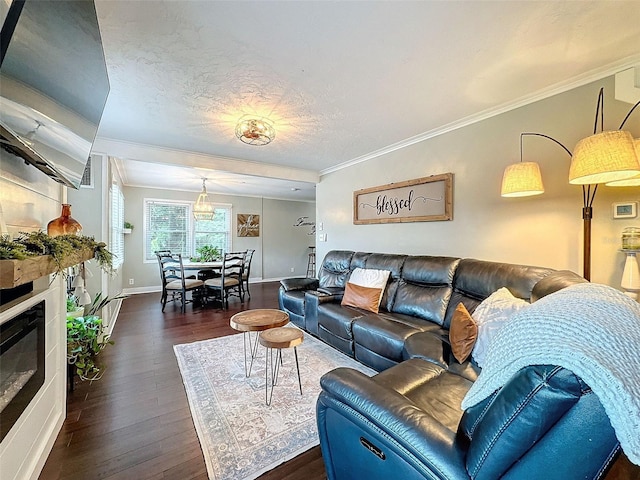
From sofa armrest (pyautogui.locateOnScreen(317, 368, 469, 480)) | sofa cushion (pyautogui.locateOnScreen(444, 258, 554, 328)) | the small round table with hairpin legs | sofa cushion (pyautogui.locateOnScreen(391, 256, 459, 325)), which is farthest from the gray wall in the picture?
sofa armrest (pyautogui.locateOnScreen(317, 368, 469, 480))

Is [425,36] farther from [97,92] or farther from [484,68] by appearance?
[97,92]

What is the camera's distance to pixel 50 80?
106cm

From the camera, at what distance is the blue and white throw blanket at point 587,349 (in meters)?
0.54

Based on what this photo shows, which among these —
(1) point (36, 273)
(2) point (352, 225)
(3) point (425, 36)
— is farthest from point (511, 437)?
(2) point (352, 225)

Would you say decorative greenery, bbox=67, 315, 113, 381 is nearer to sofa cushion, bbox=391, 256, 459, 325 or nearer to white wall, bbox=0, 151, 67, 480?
white wall, bbox=0, 151, 67, 480

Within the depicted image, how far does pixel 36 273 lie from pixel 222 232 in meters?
6.18

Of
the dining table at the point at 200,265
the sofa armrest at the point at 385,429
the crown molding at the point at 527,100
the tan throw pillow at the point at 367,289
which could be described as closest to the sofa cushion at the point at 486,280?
the tan throw pillow at the point at 367,289

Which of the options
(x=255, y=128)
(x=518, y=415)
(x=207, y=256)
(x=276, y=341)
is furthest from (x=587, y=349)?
(x=207, y=256)

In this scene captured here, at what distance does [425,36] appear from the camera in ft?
5.28

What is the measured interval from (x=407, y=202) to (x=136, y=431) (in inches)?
131

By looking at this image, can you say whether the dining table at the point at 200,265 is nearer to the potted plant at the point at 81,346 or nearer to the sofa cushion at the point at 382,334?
the potted plant at the point at 81,346

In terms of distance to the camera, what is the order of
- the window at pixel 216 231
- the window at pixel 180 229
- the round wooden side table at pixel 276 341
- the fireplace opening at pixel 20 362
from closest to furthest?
the fireplace opening at pixel 20 362 → the round wooden side table at pixel 276 341 → the window at pixel 180 229 → the window at pixel 216 231

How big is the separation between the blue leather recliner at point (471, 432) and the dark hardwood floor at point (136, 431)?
22.9 inches

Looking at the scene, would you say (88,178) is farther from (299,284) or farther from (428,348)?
(428,348)
